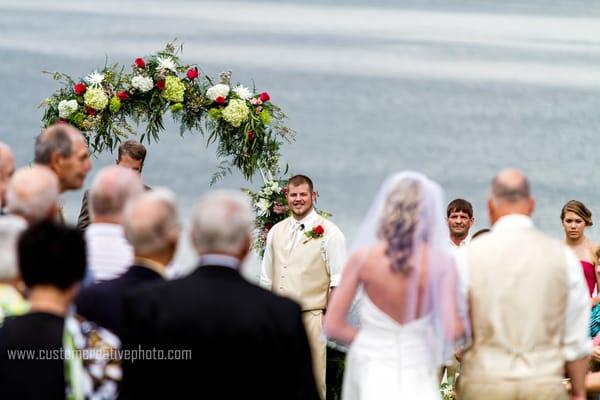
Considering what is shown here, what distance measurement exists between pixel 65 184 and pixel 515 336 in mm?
2350

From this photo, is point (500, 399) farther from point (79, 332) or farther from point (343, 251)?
point (343, 251)

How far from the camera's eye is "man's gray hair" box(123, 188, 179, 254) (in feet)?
17.4

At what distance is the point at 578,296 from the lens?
6.36m

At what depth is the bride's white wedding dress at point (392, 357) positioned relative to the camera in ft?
20.2

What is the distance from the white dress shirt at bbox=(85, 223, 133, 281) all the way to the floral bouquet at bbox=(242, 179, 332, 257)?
20.3 ft

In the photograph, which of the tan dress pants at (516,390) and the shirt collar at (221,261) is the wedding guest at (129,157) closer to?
the tan dress pants at (516,390)

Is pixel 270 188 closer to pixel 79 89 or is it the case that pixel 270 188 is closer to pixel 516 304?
pixel 79 89

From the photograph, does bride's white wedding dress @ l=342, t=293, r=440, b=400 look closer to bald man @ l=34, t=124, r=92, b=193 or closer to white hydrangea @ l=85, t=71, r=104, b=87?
bald man @ l=34, t=124, r=92, b=193

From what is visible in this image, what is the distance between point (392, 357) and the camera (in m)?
6.22

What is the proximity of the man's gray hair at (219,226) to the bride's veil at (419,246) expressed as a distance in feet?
3.97

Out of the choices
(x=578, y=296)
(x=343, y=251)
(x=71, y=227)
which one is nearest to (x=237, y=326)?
(x=71, y=227)

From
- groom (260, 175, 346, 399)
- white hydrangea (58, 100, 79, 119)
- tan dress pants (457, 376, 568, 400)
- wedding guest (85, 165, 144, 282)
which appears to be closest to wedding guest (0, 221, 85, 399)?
wedding guest (85, 165, 144, 282)

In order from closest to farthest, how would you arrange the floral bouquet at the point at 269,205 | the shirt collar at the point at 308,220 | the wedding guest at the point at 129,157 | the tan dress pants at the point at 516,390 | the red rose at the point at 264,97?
the tan dress pants at the point at 516,390, the wedding guest at the point at 129,157, the shirt collar at the point at 308,220, the floral bouquet at the point at 269,205, the red rose at the point at 264,97

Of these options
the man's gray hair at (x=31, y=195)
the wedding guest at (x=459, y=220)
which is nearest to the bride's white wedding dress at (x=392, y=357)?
the man's gray hair at (x=31, y=195)
